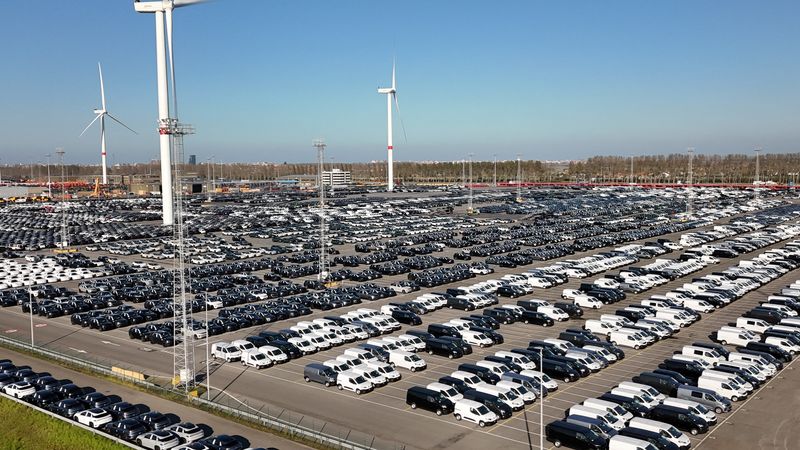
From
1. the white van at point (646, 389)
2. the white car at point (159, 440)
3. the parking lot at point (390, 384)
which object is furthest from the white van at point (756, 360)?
the white car at point (159, 440)

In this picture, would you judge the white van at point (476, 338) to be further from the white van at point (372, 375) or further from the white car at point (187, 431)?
the white car at point (187, 431)

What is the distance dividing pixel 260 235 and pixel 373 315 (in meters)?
46.5

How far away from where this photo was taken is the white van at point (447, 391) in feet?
78.7

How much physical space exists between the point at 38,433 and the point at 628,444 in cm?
1981

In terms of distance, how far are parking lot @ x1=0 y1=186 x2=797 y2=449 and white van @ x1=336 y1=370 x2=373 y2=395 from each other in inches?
10.8

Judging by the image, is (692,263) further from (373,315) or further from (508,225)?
(508,225)

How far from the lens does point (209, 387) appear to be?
26.6m

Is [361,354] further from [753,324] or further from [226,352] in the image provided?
[753,324]

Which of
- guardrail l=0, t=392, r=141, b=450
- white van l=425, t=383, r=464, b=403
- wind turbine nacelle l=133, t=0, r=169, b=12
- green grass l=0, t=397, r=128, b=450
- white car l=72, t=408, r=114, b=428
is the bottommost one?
green grass l=0, t=397, r=128, b=450

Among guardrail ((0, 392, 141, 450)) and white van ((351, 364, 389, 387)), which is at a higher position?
white van ((351, 364, 389, 387))

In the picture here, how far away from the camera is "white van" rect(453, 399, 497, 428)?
887 inches

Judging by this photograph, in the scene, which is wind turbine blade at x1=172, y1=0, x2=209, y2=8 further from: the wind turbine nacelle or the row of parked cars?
the row of parked cars

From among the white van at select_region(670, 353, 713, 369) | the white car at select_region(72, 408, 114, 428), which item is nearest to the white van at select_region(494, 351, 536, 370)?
the white van at select_region(670, 353, 713, 369)

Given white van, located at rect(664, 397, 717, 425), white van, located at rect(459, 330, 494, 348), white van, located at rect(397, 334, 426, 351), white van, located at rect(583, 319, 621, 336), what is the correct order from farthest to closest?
white van, located at rect(583, 319, 621, 336) → white van, located at rect(459, 330, 494, 348) → white van, located at rect(397, 334, 426, 351) → white van, located at rect(664, 397, 717, 425)
